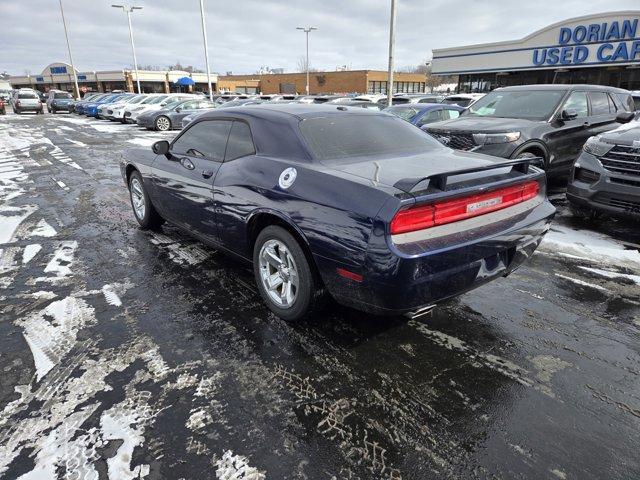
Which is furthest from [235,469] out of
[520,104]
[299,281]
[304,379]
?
[520,104]

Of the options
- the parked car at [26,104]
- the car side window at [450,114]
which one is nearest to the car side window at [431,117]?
the car side window at [450,114]

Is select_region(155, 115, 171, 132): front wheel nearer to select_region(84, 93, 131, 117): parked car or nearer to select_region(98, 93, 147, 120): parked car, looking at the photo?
select_region(98, 93, 147, 120): parked car

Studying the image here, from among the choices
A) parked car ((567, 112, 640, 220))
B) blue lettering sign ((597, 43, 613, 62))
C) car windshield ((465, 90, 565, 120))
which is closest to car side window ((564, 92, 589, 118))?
car windshield ((465, 90, 565, 120))

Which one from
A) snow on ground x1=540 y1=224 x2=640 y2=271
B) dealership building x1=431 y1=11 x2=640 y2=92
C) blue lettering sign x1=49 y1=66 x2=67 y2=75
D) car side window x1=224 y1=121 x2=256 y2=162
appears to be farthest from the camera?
blue lettering sign x1=49 y1=66 x2=67 y2=75

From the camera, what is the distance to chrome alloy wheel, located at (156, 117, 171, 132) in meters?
19.5

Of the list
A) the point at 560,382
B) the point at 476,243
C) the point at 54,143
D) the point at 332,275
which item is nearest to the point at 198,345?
the point at 332,275

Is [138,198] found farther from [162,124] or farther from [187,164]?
[162,124]

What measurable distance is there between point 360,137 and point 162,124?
1837 cm

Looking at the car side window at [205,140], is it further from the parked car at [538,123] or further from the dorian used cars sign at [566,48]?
the dorian used cars sign at [566,48]

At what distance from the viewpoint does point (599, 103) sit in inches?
304

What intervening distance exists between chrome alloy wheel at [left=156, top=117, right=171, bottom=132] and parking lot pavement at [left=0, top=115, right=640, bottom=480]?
16548mm

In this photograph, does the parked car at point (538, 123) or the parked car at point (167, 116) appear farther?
the parked car at point (167, 116)

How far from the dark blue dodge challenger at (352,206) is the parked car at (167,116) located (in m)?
16.9

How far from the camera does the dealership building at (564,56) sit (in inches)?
1109
